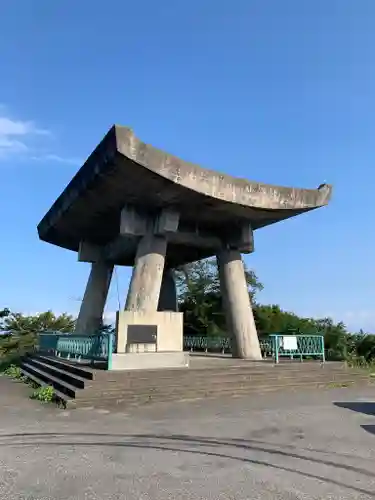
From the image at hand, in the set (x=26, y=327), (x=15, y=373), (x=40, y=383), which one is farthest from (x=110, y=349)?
(x=26, y=327)

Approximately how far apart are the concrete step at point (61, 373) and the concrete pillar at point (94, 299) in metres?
2.47

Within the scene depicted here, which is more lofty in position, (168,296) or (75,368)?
(168,296)

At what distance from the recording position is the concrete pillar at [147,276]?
11.8m

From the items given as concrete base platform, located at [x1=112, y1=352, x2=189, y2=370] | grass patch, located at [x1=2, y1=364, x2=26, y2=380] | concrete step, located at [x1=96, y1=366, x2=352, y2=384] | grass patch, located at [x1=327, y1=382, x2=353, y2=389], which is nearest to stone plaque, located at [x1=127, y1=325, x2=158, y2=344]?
concrete base platform, located at [x1=112, y1=352, x2=189, y2=370]

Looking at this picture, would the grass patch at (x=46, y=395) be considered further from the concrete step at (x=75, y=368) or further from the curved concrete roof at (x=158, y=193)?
the curved concrete roof at (x=158, y=193)

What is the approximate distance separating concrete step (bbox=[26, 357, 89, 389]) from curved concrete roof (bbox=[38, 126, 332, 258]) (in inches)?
191

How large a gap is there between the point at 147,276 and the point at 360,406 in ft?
21.2

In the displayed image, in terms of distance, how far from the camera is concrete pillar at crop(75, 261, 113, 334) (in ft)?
53.6

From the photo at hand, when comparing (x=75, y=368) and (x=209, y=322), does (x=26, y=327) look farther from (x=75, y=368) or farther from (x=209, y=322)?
(x=75, y=368)

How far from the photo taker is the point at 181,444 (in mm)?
5223

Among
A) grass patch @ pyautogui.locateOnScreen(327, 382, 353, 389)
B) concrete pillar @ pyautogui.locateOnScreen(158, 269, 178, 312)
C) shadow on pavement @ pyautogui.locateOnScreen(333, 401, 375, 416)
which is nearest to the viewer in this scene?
shadow on pavement @ pyautogui.locateOnScreen(333, 401, 375, 416)

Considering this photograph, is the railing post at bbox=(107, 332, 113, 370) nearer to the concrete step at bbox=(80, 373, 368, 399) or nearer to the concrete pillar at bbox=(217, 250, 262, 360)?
the concrete step at bbox=(80, 373, 368, 399)

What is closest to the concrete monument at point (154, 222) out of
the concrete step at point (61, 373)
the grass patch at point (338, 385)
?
the concrete step at point (61, 373)

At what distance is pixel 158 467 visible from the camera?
4.32m
